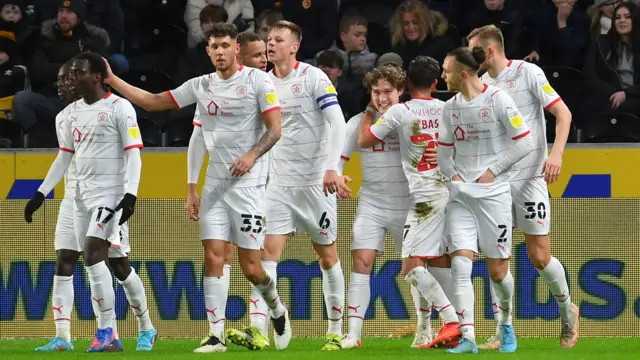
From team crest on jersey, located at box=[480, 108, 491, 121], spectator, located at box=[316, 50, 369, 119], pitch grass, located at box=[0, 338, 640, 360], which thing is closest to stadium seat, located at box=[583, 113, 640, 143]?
spectator, located at box=[316, 50, 369, 119]

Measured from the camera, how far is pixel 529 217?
9.82m

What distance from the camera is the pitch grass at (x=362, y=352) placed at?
29.9ft

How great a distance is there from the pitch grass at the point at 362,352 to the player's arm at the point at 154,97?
5.74 feet

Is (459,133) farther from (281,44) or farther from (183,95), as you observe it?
(183,95)

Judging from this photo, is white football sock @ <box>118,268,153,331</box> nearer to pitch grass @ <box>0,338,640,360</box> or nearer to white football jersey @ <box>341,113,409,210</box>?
pitch grass @ <box>0,338,640,360</box>

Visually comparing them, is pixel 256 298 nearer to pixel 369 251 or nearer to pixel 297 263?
pixel 369 251

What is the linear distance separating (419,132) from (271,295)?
62.9 inches

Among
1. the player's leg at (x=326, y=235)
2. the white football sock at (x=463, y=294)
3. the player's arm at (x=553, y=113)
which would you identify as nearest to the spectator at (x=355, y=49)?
the player's leg at (x=326, y=235)

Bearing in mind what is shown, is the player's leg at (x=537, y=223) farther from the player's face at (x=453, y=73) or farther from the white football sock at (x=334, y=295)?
the white football sock at (x=334, y=295)

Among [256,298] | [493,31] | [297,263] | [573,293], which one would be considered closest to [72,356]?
[256,298]

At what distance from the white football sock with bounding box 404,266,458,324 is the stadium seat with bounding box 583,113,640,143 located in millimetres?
3869

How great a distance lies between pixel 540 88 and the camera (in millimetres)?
9859

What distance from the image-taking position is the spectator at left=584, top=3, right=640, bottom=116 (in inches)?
524

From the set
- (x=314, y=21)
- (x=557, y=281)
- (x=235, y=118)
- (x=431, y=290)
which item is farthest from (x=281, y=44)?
(x=314, y=21)
